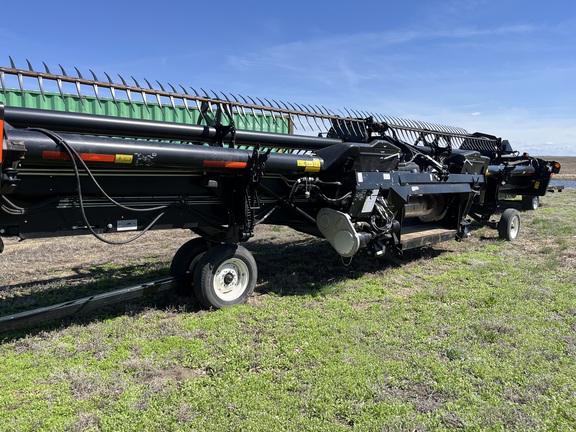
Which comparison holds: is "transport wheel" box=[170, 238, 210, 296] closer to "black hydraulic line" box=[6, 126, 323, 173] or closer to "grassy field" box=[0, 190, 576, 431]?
"grassy field" box=[0, 190, 576, 431]

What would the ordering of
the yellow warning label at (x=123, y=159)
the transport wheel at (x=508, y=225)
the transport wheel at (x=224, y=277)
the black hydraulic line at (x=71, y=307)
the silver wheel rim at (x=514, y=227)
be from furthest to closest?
the silver wheel rim at (x=514, y=227), the transport wheel at (x=508, y=225), the transport wheel at (x=224, y=277), the yellow warning label at (x=123, y=159), the black hydraulic line at (x=71, y=307)

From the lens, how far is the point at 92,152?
347cm

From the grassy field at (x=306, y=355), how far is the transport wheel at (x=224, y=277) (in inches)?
7.2

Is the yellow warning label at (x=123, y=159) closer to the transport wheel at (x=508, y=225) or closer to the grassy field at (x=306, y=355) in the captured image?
the grassy field at (x=306, y=355)

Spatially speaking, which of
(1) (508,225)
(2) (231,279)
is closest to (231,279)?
(2) (231,279)

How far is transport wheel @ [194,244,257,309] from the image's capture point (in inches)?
173

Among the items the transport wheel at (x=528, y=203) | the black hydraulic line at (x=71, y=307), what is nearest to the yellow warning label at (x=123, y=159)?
the black hydraulic line at (x=71, y=307)

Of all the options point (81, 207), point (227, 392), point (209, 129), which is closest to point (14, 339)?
point (81, 207)

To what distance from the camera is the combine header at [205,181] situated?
3.53 m

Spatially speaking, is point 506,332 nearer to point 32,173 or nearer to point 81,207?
point 81,207

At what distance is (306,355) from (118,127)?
2.90 m

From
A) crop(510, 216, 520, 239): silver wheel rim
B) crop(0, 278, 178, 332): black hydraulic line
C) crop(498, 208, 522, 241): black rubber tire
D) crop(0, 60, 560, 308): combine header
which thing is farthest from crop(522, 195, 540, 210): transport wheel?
crop(0, 278, 178, 332): black hydraulic line

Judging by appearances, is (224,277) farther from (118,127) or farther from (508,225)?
(508,225)

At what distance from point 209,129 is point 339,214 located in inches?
72.8
